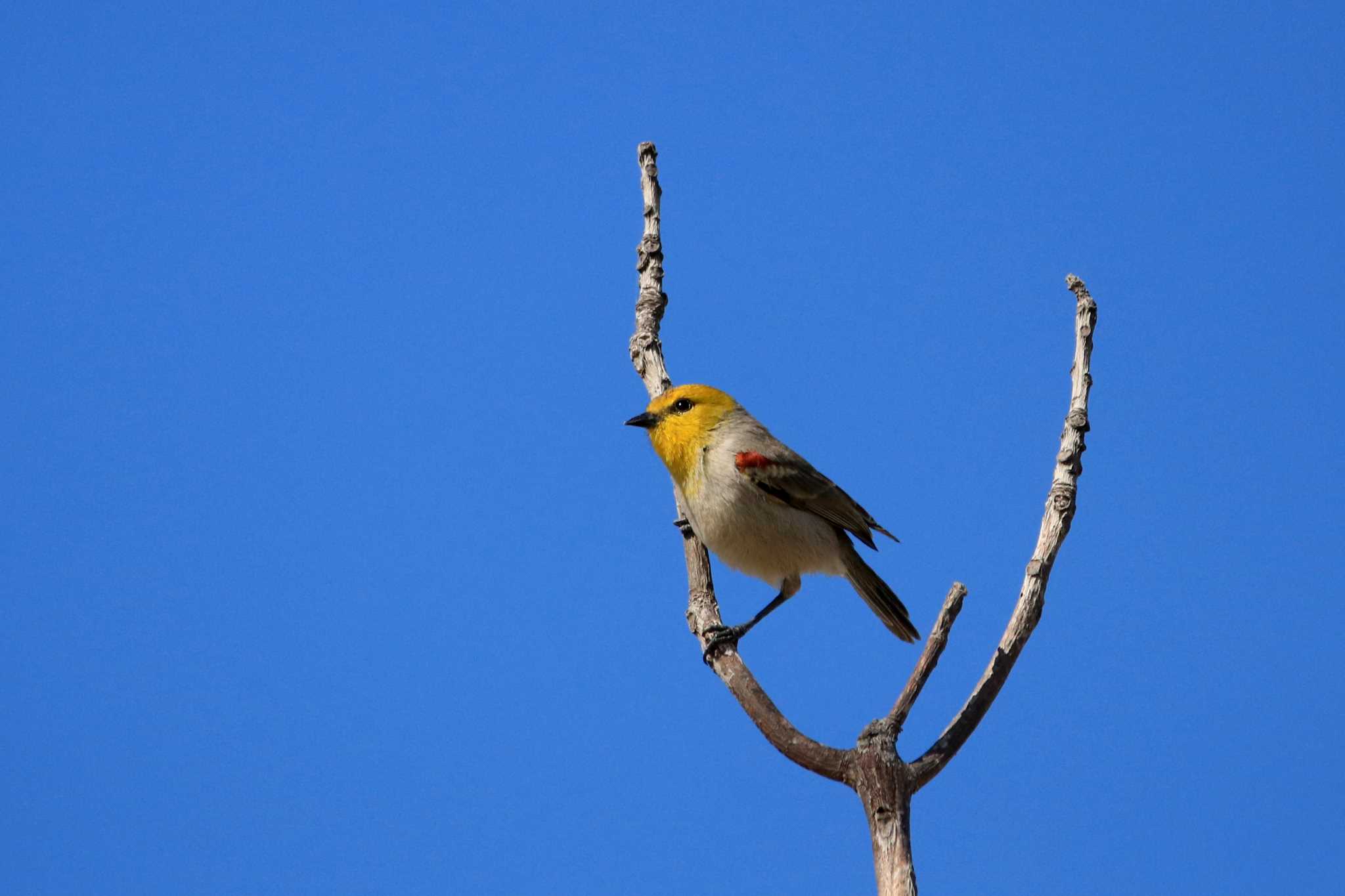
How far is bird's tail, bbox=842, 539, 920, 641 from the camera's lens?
5.98 m

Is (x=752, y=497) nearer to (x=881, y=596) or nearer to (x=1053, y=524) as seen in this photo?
(x=881, y=596)

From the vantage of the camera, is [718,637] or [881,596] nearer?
[718,637]

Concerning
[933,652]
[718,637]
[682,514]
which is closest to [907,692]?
[933,652]

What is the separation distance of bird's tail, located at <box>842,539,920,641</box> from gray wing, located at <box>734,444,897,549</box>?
144 mm

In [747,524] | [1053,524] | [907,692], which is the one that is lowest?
[907,692]

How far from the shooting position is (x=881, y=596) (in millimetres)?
5992

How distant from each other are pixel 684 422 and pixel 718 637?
1.12 metres

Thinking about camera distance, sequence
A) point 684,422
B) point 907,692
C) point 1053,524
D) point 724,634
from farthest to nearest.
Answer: point 684,422, point 724,634, point 1053,524, point 907,692

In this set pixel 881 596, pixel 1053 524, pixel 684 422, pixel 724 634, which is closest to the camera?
pixel 1053 524

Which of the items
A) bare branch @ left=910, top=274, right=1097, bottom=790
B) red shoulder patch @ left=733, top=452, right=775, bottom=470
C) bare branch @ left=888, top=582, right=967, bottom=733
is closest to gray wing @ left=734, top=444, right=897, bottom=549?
red shoulder patch @ left=733, top=452, right=775, bottom=470

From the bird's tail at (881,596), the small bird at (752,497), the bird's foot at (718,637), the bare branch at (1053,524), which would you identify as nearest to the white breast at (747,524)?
the small bird at (752,497)

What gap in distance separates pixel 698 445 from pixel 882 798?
2347 mm

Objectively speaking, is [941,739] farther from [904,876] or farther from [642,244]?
[642,244]

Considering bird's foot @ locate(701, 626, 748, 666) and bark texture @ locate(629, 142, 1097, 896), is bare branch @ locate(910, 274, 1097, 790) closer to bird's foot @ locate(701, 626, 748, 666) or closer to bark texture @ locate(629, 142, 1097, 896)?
bark texture @ locate(629, 142, 1097, 896)
